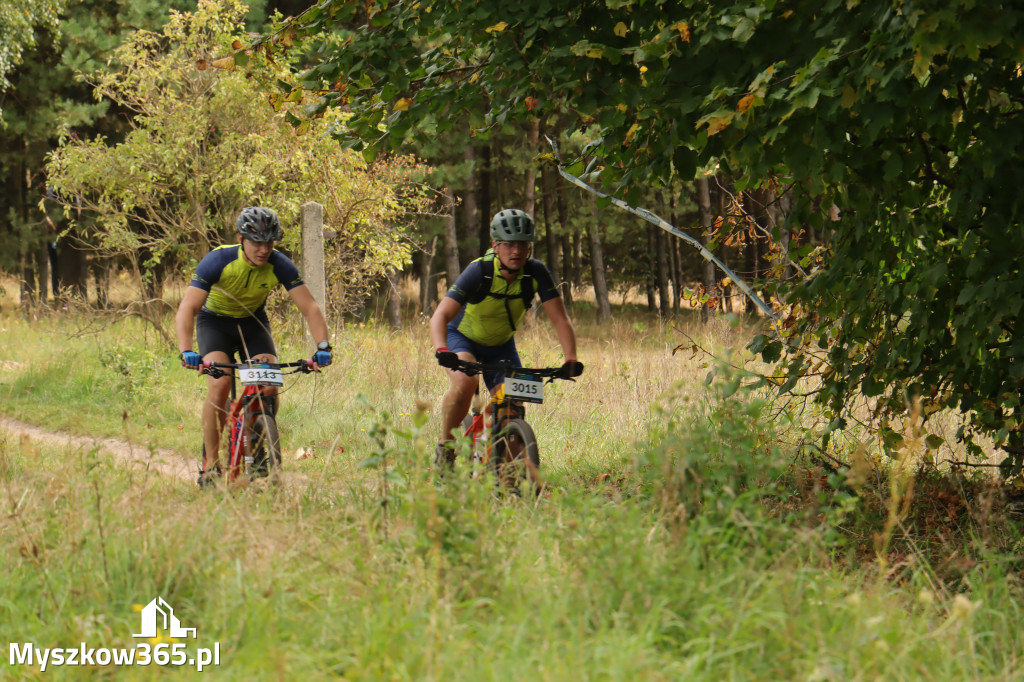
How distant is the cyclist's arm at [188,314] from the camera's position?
5777 millimetres

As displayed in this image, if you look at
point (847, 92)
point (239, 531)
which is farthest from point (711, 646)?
point (847, 92)

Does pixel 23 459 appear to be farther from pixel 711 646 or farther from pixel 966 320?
pixel 966 320

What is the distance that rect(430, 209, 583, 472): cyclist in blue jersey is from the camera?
5598 millimetres

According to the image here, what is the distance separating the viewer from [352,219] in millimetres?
13750

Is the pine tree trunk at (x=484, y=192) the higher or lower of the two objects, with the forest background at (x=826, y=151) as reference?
higher

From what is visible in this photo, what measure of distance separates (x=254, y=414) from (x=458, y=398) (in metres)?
1.36

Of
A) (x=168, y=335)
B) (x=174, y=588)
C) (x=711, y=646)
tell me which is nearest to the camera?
(x=711, y=646)

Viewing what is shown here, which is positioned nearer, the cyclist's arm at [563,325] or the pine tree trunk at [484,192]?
the cyclist's arm at [563,325]

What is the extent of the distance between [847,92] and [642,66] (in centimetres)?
116

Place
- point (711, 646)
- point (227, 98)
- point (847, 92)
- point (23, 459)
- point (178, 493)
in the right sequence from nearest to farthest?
point (711, 646) < point (847, 92) < point (178, 493) < point (23, 459) < point (227, 98)

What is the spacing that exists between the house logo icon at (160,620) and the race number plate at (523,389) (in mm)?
2649

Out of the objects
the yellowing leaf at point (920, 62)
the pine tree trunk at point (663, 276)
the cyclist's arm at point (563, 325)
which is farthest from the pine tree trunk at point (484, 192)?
the yellowing leaf at point (920, 62)

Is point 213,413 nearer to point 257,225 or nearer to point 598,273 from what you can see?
point 257,225

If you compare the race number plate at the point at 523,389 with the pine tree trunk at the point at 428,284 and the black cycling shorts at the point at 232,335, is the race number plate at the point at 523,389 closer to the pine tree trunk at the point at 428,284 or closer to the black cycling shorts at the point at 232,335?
the black cycling shorts at the point at 232,335
